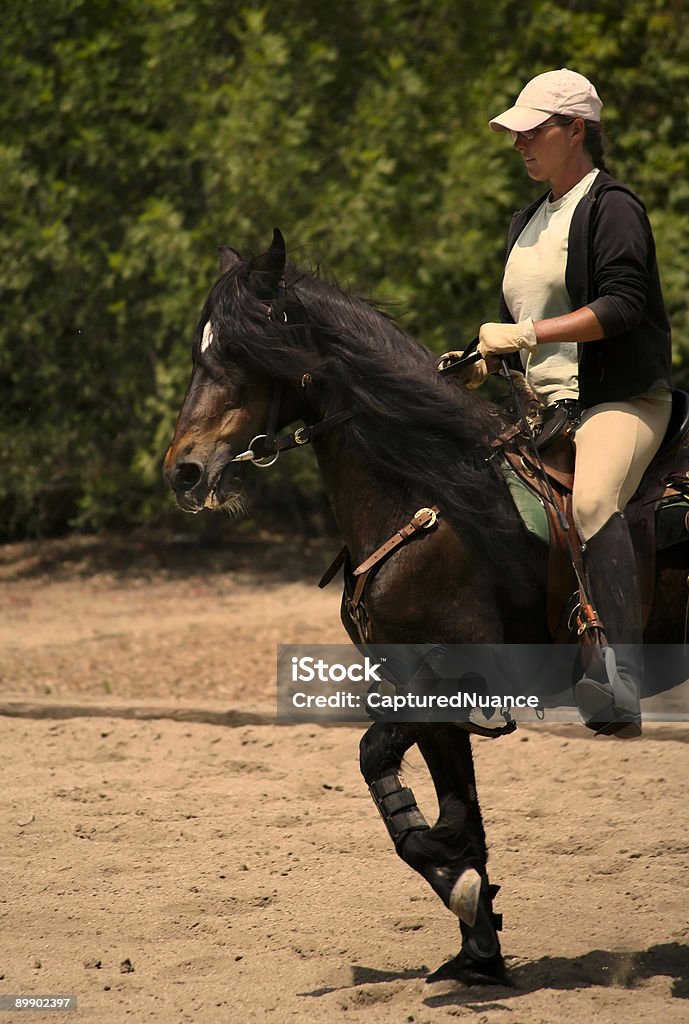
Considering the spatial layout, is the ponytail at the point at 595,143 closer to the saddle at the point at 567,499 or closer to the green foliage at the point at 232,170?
the saddle at the point at 567,499

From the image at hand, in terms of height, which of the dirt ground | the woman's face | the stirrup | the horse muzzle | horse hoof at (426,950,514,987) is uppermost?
the woman's face

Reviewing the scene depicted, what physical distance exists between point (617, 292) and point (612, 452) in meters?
0.45

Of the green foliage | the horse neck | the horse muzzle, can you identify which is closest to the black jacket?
the horse neck

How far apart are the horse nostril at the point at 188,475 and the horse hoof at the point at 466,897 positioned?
52.6 inches

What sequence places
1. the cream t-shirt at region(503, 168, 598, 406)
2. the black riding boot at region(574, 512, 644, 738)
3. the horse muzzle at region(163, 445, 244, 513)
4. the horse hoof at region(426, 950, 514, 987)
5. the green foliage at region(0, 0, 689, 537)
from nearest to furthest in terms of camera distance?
the horse muzzle at region(163, 445, 244, 513) → the black riding boot at region(574, 512, 644, 738) → the cream t-shirt at region(503, 168, 598, 406) → the horse hoof at region(426, 950, 514, 987) → the green foliage at region(0, 0, 689, 537)

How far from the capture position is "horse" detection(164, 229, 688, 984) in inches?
Result: 141

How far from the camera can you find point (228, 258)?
12.3ft

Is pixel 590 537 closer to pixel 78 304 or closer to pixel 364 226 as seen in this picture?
pixel 364 226

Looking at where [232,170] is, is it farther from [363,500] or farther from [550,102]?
[363,500]

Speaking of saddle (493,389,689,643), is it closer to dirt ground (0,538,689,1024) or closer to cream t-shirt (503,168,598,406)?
cream t-shirt (503,168,598,406)

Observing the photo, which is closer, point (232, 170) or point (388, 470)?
point (388, 470)

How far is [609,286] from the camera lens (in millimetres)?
3562

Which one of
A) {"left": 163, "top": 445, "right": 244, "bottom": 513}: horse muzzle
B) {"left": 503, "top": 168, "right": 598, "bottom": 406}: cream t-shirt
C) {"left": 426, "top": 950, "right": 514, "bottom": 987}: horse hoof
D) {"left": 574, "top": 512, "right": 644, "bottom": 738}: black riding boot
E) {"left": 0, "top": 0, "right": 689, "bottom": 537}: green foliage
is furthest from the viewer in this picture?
{"left": 0, "top": 0, "right": 689, "bottom": 537}: green foliage

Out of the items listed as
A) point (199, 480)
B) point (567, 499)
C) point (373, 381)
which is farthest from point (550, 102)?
point (199, 480)
